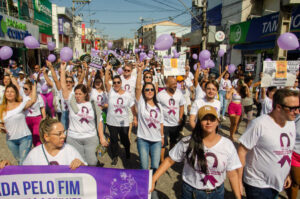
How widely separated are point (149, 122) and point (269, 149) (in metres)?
1.83

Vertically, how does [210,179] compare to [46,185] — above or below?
above

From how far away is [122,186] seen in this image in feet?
7.88

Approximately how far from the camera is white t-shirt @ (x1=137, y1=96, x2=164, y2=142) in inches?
142

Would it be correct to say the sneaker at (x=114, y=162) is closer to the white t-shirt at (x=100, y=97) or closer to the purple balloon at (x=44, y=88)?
the white t-shirt at (x=100, y=97)

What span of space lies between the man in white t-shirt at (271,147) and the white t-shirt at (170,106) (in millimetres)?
2055

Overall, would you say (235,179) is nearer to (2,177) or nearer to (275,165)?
(275,165)

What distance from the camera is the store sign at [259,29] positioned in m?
11.7

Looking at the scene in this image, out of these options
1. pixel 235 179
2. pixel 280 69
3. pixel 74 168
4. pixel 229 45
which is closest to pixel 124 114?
pixel 74 168

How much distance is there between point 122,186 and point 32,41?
21.1 feet

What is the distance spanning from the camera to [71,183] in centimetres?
235

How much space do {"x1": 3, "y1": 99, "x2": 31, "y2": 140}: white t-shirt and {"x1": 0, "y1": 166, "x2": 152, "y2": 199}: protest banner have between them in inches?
62.4

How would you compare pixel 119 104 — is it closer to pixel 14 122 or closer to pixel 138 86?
pixel 138 86

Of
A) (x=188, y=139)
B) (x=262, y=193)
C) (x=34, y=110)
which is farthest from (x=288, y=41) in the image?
(x=34, y=110)

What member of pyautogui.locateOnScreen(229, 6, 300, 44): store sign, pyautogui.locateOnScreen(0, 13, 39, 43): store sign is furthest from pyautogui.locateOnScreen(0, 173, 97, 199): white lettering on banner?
pyautogui.locateOnScreen(0, 13, 39, 43): store sign
